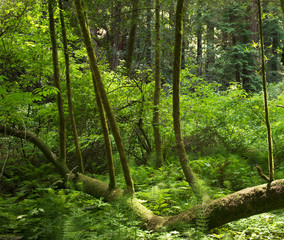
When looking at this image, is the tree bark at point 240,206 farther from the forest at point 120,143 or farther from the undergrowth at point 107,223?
the undergrowth at point 107,223

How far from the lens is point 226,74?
19359 millimetres

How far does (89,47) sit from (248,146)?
591 centimetres

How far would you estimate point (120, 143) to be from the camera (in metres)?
3.95

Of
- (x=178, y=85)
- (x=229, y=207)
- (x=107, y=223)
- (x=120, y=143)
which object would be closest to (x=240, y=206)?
(x=229, y=207)

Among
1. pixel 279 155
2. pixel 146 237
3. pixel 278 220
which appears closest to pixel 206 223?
pixel 146 237

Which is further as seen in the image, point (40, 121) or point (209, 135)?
point (209, 135)

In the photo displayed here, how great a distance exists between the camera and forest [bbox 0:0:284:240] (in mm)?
3025

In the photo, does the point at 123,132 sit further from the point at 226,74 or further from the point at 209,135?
the point at 226,74

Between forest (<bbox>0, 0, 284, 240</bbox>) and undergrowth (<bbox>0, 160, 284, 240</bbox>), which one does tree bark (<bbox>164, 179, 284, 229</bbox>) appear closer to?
forest (<bbox>0, 0, 284, 240</bbox>)

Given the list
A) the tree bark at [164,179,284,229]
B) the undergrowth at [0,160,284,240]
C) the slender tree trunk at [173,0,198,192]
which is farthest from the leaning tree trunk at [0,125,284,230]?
the slender tree trunk at [173,0,198,192]

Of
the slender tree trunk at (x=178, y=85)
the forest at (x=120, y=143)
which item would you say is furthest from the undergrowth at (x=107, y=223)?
the slender tree trunk at (x=178, y=85)

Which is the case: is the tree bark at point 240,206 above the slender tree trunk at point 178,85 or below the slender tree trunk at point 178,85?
below

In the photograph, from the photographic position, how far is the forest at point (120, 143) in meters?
3.03

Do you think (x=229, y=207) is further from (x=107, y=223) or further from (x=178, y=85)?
(x=178, y=85)
